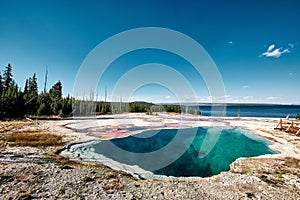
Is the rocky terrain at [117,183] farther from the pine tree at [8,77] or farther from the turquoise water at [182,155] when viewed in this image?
the pine tree at [8,77]

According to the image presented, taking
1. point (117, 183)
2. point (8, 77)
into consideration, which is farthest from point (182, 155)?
point (8, 77)

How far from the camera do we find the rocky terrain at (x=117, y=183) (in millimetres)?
6414

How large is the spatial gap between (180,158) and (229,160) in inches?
151

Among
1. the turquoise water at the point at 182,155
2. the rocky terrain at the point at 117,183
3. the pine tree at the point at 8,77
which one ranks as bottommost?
the turquoise water at the point at 182,155

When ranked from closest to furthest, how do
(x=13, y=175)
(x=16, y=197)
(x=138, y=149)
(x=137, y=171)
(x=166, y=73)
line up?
1. (x=16, y=197)
2. (x=13, y=175)
3. (x=137, y=171)
4. (x=138, y=149)
5. (x=166, y=73)

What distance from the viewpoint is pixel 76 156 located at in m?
11.4

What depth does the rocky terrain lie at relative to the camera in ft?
21.0

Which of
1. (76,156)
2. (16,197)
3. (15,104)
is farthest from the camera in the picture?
(15,104)

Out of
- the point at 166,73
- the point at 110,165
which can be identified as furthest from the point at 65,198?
the point at 166,73

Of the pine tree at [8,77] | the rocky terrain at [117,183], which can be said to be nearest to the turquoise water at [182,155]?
the rocky terrain at [117,183]

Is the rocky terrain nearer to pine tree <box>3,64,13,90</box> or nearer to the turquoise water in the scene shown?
the turquoise water

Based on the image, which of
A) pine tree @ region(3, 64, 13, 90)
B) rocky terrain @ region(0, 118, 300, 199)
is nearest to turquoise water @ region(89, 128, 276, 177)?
rocky terrain @ region(0, 118, 300, 199)

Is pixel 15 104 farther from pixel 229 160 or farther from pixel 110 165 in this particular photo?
pixel 229 160

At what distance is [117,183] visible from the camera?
7.46 m
